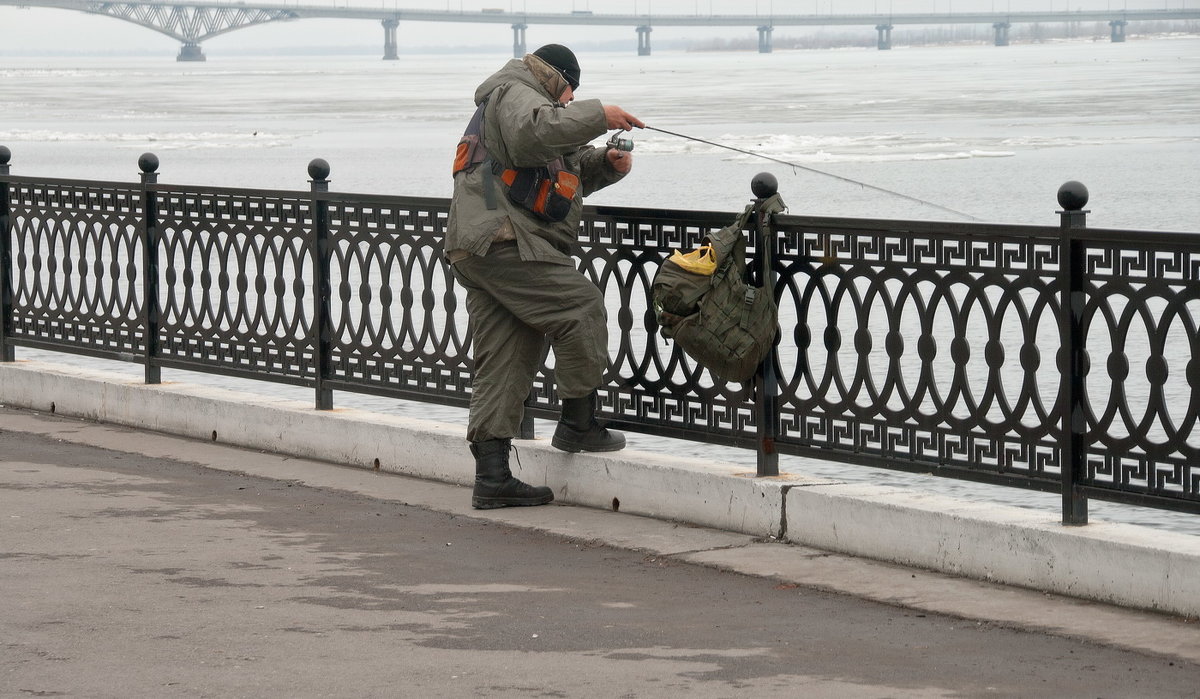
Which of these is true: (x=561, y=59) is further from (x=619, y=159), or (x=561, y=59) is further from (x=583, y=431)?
(x=583, y=431)

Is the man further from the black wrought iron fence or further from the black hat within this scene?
the black wrought iron fence

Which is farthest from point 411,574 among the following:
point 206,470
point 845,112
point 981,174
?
point 845,112

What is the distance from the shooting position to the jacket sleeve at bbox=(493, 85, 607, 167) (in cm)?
617

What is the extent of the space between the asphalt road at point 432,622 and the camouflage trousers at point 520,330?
1.44 ft

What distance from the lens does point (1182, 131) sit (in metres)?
45.4

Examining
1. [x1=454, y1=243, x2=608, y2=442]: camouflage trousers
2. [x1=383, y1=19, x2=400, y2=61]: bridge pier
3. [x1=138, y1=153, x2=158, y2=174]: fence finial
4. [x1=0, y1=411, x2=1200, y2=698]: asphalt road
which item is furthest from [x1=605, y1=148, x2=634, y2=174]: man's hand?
[x1=383, y1=19, x2=400, y2=61]: bridge pier

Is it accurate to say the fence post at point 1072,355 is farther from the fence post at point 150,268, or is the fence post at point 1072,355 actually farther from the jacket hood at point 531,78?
the fence post at point 150,268

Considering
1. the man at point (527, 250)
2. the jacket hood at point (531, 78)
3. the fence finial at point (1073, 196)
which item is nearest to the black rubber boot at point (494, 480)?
the man at point (527, 250)

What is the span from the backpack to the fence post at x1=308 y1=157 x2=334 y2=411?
2.21 m

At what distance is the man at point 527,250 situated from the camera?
20.9 feet

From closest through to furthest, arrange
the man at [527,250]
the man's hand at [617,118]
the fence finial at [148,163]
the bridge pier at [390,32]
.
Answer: the man's hand at [617,118], the man at [527,250], the fence finial at [148,163], the bridge pier at [390,32]

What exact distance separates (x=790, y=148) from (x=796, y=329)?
115 ft

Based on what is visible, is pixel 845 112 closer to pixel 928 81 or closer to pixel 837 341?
pixel 928 81

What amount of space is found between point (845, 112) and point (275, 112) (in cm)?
2373
